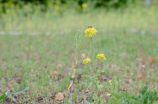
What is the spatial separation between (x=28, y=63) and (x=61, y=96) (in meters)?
1.16

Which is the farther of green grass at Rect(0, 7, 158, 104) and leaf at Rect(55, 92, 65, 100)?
green grass at Rect(0, 7, 158, 104)

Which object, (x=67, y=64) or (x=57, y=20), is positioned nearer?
(x=67, y=64)

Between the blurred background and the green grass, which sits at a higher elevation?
the blurred background

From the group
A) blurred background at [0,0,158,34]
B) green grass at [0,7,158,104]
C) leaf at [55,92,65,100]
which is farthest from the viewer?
blurred background at [0,0,158,34]

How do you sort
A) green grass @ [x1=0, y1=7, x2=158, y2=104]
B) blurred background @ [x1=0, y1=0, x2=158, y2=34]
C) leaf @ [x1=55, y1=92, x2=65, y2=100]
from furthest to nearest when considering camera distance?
blurred background @ [x1=0, y1=0, x2=158, y2=34] < green grass @ [x1=0, y1=7, x2=158, y2=104] < leaf @ [x1=55, y1=92, x2=65, y2=100]

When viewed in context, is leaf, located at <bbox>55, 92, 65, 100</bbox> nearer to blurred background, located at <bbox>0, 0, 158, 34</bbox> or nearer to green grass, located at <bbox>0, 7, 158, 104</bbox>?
green grass, located at <bbox>0, 7, 158, 104</bbox>

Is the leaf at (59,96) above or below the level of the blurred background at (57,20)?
below

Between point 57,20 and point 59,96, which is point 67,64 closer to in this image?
point 59,96

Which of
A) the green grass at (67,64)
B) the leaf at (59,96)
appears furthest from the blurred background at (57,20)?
the leaf at (59,96)

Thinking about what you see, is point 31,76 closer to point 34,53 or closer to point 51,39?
point 34,53

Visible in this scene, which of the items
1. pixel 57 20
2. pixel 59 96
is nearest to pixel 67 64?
pixel 59 96

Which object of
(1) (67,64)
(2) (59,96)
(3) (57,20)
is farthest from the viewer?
(3) (57,20)

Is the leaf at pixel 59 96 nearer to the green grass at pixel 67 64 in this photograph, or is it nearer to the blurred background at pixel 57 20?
the green grass at pixel 67 64

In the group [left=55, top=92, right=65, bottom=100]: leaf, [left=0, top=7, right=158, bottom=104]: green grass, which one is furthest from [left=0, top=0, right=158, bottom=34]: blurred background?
[left=55, top=92, right=65, bottom=100]: leaf
